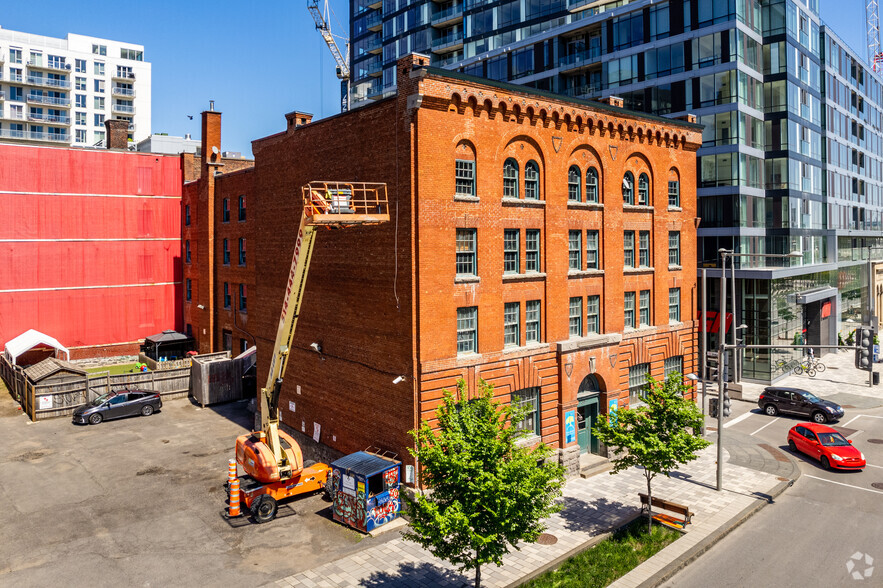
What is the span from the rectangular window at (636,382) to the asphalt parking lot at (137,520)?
15.4 metres

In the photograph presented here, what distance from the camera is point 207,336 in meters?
47.8

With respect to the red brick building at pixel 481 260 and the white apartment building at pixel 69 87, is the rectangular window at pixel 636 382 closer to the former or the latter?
the red brick building at pixel 481 260

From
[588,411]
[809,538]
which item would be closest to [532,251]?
[588,411]

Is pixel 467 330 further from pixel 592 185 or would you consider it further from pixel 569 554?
pixel 592 185

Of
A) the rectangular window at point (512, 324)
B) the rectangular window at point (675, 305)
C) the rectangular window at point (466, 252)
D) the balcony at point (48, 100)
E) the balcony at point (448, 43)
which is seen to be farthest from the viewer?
the balcony at point (48, 100)

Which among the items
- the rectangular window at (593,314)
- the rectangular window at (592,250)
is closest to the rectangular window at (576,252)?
the rectangular window at (592,250)

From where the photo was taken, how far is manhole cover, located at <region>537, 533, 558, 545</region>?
2038 cm

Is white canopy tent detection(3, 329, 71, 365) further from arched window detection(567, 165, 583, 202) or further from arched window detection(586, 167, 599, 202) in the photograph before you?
arched window detection(586, 167, 599, 202)

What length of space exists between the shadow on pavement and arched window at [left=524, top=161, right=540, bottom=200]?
14.5m

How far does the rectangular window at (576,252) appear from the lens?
90.9 ft

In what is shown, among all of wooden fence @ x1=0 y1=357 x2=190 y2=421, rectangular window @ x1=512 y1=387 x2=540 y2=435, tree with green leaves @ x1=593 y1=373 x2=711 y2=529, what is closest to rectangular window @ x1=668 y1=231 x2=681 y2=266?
rectangular window @ x1=512 y1=387 x2=540 y2=435

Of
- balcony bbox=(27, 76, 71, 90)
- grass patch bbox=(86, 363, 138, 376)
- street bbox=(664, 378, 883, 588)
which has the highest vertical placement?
balcony bbox=(27, 76, 71, 90)

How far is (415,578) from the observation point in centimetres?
1805

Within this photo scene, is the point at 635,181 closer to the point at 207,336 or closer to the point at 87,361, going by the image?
the point at 207,336
